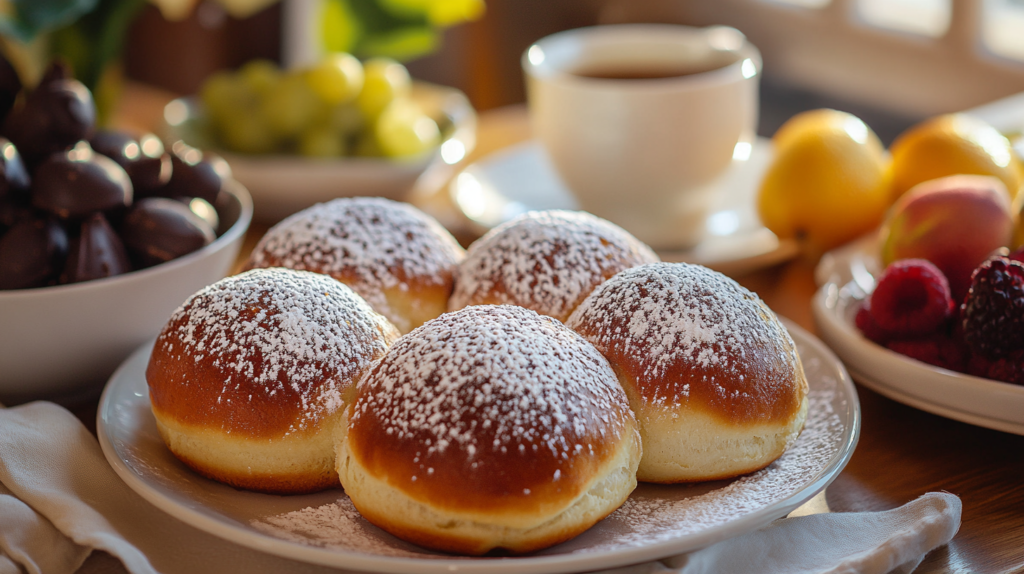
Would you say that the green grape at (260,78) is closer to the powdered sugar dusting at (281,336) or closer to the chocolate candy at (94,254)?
the chocolate candy at (94,254)

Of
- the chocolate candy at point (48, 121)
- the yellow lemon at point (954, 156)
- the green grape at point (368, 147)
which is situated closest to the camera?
the chocolate candy at point (48, 121)

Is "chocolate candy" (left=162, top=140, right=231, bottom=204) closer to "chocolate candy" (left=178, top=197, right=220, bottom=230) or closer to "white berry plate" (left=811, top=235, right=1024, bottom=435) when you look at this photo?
"chocolate candy" (left=178, top=197, right=220, bottom=230)

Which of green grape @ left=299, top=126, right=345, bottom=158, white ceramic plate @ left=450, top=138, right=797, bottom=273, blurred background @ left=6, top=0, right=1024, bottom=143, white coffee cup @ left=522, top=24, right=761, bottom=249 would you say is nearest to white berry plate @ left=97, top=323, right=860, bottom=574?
white ceramic plate @ left=450, top=138, right=797, bottom=273

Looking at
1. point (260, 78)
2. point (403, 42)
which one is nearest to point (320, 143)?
→ point (260, 78)

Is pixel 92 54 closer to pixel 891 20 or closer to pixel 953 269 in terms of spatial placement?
pixel 953 269

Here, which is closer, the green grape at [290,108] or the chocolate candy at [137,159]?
the chocolate candy at [137,159]

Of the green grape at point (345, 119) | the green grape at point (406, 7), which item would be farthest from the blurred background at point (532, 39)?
the green grape at point (345, 119)
